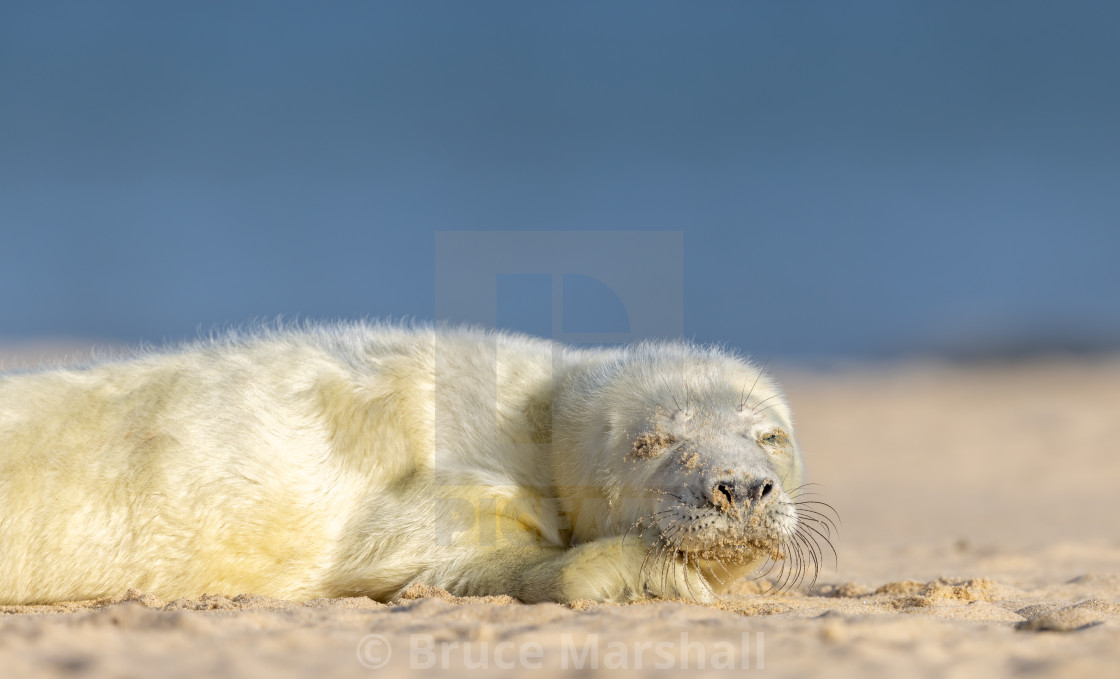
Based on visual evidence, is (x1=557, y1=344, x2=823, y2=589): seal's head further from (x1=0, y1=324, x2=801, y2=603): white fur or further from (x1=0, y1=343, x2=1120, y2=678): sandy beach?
(x1=0, y1=343, x2=1120, y2=678): sandy beach

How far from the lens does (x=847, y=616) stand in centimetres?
363

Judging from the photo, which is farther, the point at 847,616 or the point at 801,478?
the point at 801,478

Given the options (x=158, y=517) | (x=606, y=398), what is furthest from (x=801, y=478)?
(x=158, y=517)

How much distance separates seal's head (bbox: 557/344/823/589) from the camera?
13.9 ft

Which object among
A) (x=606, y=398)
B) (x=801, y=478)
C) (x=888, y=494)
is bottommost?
(x=888, y=494)

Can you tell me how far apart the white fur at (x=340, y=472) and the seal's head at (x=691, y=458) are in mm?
16

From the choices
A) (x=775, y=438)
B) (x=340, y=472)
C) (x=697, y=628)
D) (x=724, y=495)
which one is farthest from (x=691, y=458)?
(x=340, y=472)

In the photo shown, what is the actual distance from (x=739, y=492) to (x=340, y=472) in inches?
74.1

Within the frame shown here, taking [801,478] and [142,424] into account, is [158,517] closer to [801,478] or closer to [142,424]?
[142,424]

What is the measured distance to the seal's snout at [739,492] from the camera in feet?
13.7

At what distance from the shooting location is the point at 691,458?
4492 millimetres

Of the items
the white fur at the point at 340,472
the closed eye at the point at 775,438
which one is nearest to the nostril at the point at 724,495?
the white fur at the point at 340,472

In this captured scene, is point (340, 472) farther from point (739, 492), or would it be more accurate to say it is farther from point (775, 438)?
point (775, 438)

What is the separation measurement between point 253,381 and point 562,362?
167cm
